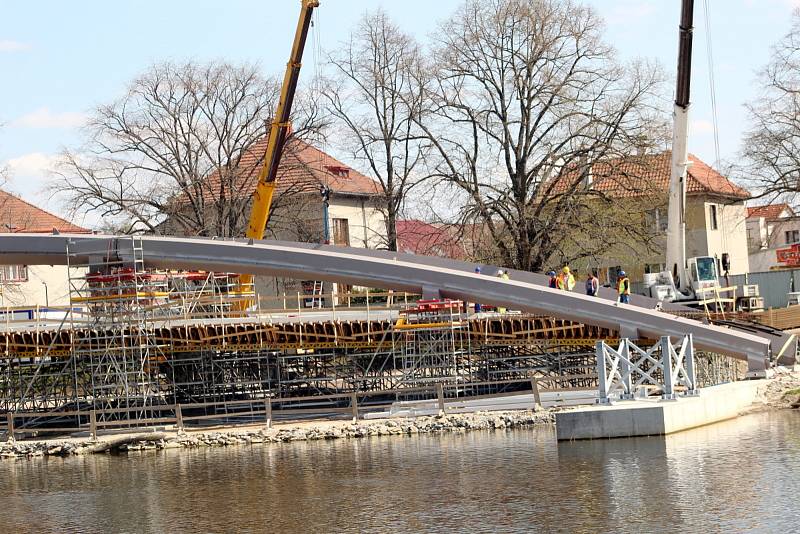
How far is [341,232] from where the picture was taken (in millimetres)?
71438

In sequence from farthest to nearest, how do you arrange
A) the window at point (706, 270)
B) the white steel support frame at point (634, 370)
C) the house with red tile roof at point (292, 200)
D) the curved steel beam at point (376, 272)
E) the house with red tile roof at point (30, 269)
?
the house with red tile roof at point (30, 269), the house with red tile roof at point (292, 200), the window at point (706, 270), the curved steel beam at point (376, 272), the white steel support frame at point (634, 370)

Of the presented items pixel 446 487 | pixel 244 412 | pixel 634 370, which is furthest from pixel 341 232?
pixel 446 487

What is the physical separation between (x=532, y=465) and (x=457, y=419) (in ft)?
29.8

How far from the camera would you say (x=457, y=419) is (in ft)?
122

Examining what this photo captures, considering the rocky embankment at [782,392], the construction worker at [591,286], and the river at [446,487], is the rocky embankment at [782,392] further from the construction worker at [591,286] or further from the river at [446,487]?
the construction worker at [591,286]

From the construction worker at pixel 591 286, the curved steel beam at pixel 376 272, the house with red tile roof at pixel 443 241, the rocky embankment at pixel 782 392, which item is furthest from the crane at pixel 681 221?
the house with red tile roof at pixel 443 241

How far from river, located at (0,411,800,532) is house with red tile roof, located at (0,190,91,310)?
35393 mm

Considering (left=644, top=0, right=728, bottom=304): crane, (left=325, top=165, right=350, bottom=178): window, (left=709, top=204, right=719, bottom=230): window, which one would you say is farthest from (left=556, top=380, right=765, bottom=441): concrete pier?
(left=709, top=204, right=719, bottom=230): window

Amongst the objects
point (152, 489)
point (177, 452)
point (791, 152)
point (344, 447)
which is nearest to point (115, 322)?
point (177, 452)

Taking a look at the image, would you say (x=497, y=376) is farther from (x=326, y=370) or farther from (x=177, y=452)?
(x=177, y=452)

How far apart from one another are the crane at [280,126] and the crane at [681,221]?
1340 cm

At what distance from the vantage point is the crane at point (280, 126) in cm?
4647

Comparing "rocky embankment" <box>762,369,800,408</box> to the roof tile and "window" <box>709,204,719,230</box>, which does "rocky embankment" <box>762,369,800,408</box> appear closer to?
"window" <box>709,204,719,230</box>

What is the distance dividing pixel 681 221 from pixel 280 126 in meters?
14.7
